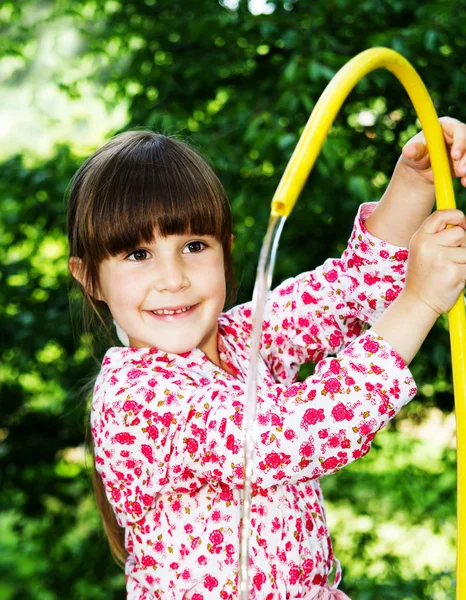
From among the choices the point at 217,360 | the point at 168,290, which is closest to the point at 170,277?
the point at 168,290

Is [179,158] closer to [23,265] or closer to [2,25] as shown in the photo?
[23,265]

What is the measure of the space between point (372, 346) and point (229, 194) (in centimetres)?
157

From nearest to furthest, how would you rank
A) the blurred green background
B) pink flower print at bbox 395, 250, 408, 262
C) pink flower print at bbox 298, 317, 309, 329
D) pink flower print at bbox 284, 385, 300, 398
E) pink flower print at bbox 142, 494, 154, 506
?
1. pink flower print at bbox 284, 385, 300, 398
2. pink flower print at bbox 142, 494, 154, 506
3. pink flower print at bbox 395, 250, 408, 262
4. pink flower print at bbox 298, 317, 309, 329
5. the blurred green background

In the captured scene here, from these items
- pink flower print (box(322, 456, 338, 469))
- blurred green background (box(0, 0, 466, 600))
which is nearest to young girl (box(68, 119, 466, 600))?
pink flower print (box(322, 456, 338, 469))

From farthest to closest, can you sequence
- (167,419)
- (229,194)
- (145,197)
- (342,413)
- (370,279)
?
(229,194), (370,279), (145,197), (167,419), (342,413)

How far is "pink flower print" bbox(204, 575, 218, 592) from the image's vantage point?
1.34m

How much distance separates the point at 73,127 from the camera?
459cm

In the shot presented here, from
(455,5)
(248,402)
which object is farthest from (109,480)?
(455,5)

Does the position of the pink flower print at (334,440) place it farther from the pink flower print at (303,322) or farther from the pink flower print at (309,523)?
the pink flower print at (303,322)

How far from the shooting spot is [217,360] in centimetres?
156

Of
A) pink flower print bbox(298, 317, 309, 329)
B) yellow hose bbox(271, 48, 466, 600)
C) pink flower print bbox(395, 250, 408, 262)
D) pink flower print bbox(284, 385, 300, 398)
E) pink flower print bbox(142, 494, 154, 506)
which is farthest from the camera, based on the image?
pink flower print bbox(298, 317, 309, 329)

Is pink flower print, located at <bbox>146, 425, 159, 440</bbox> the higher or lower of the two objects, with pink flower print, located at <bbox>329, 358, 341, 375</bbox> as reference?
lower

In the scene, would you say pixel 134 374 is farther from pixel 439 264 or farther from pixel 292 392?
pixel 439 264

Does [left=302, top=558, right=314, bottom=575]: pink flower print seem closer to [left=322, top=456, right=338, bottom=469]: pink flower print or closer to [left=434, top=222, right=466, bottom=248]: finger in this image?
[left=322, top=456, right=338, bottom=469]: pink flower print
